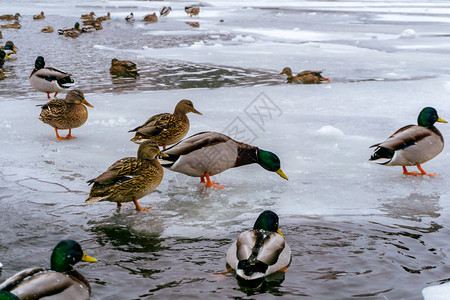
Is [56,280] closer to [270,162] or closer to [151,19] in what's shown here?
[270,162]

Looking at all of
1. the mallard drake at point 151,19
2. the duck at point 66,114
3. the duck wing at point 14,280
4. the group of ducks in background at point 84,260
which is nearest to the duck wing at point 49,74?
the duck at point 66,114

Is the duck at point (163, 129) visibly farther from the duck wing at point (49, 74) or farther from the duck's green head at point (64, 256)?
the duck wing at point (49, 74)

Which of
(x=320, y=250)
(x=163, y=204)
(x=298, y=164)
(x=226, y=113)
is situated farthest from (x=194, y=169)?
(x=226, y=113)

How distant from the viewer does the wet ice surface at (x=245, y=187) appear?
3.59 meters

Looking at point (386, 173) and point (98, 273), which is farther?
point (386, 173)

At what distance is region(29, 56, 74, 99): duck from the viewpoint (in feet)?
30.7

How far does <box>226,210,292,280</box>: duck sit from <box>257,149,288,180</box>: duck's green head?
1.56m

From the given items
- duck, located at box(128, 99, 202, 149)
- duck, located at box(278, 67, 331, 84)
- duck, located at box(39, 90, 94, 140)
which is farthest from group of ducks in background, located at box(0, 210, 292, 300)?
duck, located at box(278, 67, 331, 84)

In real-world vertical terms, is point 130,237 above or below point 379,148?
below

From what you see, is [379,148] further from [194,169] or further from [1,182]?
[1,182]

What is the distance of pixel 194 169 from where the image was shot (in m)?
5.20

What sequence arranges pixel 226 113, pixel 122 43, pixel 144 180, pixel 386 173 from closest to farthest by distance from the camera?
pixel 144 180 → pixel 386 173 → pixel 226 113 → pixel 122 43

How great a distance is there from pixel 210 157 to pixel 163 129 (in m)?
1.15

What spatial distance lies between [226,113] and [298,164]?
93.5 inches
